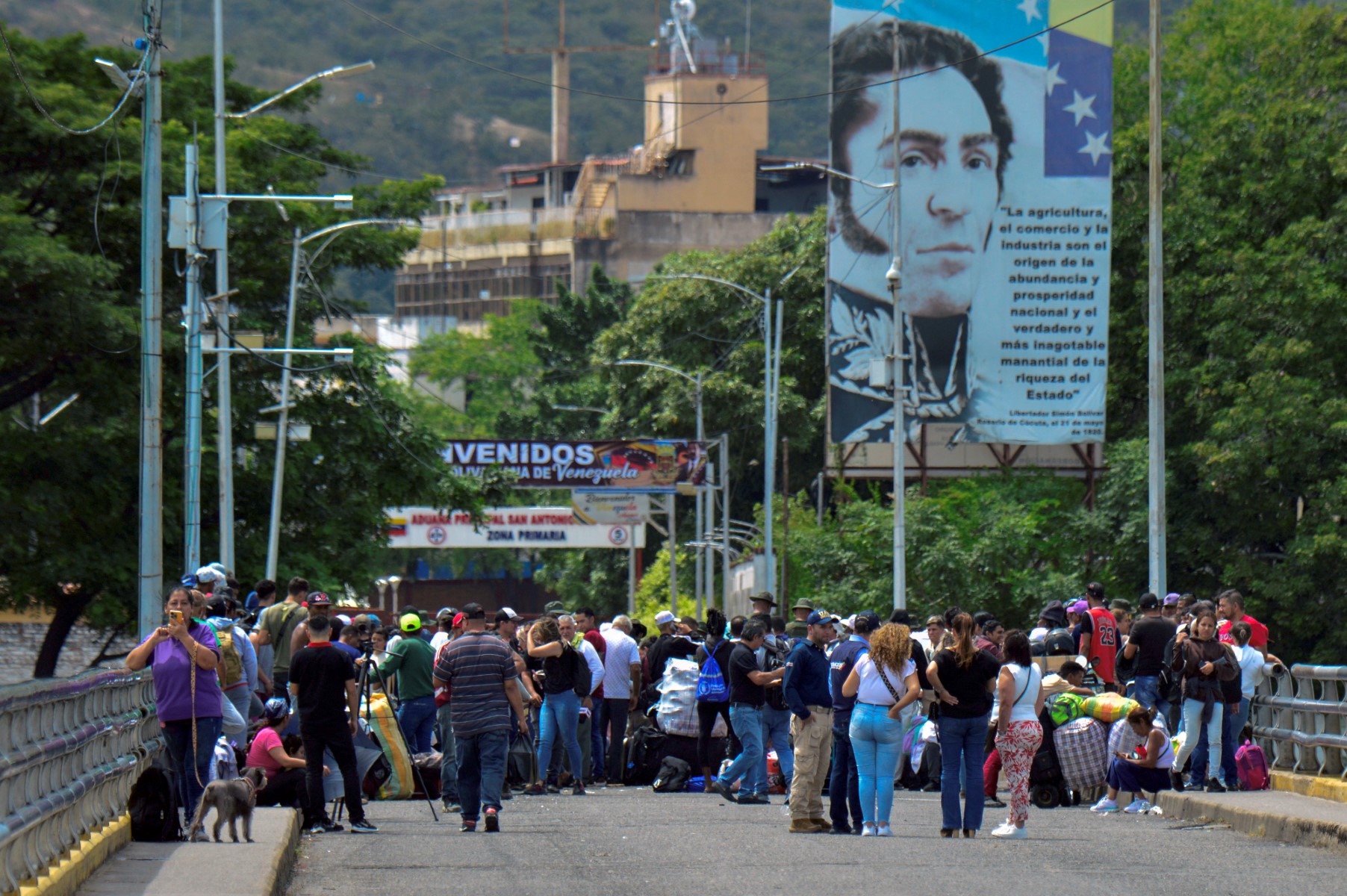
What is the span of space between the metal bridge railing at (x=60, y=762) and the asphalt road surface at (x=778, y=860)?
129 centimetres

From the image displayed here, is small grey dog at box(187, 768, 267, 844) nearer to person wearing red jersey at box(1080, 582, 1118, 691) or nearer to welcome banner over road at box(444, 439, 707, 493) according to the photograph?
person wearing red jersey at box(1080, 582, 1118, 691)

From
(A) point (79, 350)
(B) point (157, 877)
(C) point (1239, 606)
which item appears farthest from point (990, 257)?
(B) point (157, 877)

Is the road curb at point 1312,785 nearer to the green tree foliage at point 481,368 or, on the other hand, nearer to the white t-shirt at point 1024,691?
the white t-shirt at point 1024,691

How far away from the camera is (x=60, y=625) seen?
4100cm

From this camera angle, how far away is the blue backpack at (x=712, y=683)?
63.1ft

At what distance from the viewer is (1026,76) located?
43188 mm

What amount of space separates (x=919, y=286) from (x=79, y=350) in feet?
55.0

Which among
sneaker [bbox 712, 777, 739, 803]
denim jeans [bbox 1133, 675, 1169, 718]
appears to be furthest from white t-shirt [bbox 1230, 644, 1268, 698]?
sneaker [bbox 712, 777, 739, 803]

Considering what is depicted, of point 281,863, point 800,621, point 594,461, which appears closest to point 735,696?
point 800,621

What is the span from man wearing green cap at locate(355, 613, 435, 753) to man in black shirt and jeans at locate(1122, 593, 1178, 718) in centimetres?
612

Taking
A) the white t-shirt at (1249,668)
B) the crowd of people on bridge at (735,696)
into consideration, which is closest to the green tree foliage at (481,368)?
the crowd of people on bridge at (735,696)

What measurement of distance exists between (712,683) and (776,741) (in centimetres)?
128

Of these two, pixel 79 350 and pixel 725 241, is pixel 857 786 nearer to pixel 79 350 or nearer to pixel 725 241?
pixel 79 350

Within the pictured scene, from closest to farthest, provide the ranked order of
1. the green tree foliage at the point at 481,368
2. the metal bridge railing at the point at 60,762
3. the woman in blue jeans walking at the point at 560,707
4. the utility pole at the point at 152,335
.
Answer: the metal bridge railing at the point at 60,762 → the woman in blue jeans walking at the point at 560,707 → the utility pole at the point at 152,335 → the green tree foliage at the point at 481,368
